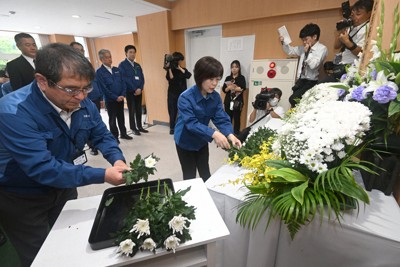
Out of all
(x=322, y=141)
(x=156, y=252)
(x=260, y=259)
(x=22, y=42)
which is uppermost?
(x=22, y=42)

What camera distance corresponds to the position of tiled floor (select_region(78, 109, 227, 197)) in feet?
A: 8.19

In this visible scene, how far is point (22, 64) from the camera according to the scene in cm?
221

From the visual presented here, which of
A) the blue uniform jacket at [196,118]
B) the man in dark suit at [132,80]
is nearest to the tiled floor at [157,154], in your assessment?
the man in dark suit at [132,80]

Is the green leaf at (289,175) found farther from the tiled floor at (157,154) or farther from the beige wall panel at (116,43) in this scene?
the beige wall panel at (116,43)

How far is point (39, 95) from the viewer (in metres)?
0.87

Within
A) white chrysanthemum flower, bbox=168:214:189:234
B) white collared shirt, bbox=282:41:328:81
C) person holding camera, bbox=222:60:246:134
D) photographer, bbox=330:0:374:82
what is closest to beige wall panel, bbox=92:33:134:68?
person holding camera, bbox=222:60:246:134

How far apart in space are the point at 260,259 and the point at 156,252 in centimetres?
59

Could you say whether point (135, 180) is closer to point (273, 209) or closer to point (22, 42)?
point (273, 209)

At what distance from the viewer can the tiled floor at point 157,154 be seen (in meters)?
2.50

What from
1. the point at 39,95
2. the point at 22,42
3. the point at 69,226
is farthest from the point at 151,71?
the point at 69,226

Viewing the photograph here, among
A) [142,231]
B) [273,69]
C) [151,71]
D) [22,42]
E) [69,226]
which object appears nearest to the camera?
[142,231]

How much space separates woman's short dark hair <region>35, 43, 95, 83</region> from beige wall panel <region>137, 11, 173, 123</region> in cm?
352

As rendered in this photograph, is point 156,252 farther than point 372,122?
No

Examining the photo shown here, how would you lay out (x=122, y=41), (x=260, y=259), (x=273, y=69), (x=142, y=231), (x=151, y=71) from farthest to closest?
1. (x=122, y=41)
2. (x=151, y=71)
3. (x=273, y=69)
4. (x=260, y=259)
5. (x=142, y=231)
